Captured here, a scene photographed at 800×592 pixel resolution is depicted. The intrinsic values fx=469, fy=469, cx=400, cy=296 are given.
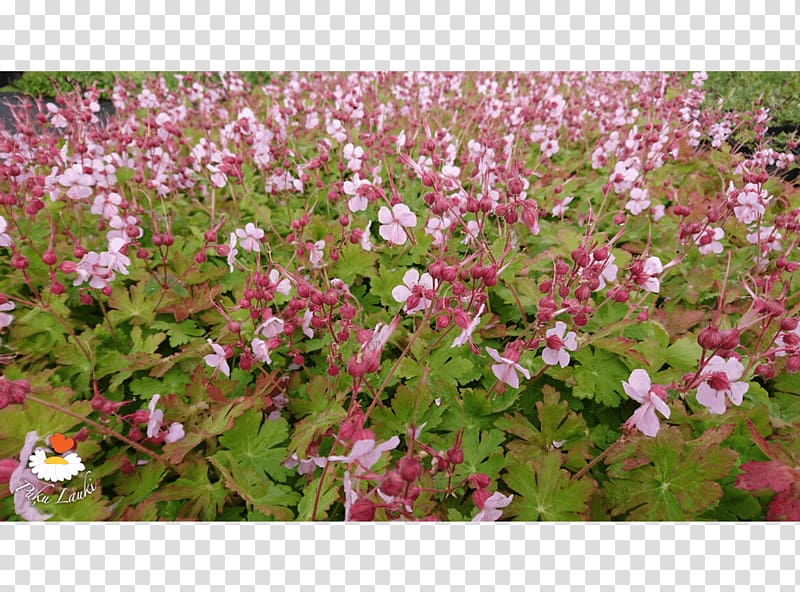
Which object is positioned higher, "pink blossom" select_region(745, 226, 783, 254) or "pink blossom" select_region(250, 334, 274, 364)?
"pink blossom" select_region(745, 226, 783, 254)

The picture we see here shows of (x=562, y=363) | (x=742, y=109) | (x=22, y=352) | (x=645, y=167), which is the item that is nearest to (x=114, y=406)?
(x=22, y=352)

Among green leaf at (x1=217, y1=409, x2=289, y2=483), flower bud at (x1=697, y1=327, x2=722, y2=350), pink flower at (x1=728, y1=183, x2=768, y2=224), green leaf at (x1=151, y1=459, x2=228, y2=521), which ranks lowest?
green leaf at (x1=151, y1=459, x2=228, y2=521)

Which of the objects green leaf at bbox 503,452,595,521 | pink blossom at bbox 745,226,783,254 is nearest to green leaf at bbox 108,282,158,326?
green leaf at bbox 503,452,595,521

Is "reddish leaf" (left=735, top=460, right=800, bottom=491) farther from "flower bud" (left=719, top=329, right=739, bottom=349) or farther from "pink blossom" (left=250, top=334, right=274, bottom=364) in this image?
"pink blossom" (left=250, top=334, right=274, bottom=364)

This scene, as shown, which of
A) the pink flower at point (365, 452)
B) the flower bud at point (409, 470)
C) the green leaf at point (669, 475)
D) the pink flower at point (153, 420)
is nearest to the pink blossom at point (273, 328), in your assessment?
the pink flower at point (153, 420)

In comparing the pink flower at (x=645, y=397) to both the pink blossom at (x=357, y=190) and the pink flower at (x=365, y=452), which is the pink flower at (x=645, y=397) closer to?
the pink flower at (x=365, y=452)

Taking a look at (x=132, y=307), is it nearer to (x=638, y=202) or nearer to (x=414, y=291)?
(x=414, y=291)
